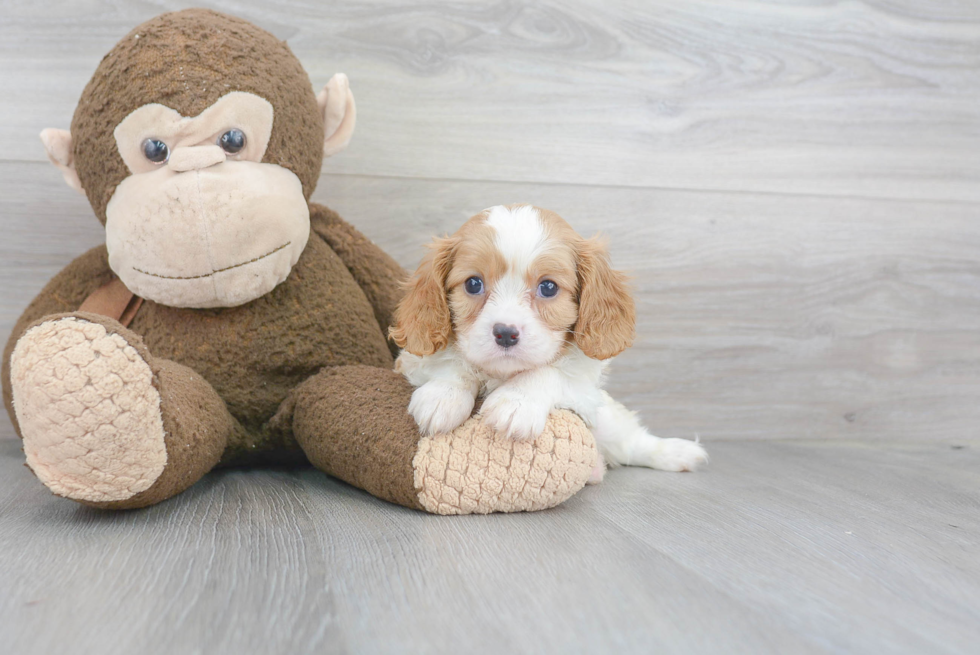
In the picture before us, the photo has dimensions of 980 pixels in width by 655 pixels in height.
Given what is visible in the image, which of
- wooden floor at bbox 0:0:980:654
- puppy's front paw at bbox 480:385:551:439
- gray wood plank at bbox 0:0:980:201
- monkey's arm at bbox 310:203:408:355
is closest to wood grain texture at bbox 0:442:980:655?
wooden floor at bbox 0:0:980:654

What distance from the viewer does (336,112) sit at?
1204mm

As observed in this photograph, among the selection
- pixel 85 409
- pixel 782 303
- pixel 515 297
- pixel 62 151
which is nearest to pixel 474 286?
pixel 515 297

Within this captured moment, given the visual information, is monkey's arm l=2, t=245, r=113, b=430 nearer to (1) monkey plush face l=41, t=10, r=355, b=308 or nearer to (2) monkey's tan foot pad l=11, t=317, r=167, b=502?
(1) monkey plush face l=41, t=10, r=355, b=308

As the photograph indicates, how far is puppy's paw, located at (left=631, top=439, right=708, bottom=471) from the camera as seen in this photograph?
4.18 ft

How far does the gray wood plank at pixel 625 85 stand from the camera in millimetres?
1350

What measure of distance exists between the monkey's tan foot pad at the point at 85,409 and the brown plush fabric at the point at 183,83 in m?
0.34

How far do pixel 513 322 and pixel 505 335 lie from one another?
0.06 feet

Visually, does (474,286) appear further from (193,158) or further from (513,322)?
(193,158)

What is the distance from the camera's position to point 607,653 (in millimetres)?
584

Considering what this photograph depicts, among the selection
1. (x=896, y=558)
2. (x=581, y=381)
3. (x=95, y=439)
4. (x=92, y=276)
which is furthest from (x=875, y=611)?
(x=92, y=276)

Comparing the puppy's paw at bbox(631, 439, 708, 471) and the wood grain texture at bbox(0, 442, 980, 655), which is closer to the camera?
the wood grain texture at bbox(0, 442, 980, 655)

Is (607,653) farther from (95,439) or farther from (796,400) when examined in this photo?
(796,400)

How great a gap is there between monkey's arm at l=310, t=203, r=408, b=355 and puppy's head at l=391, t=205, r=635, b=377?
0.84ft

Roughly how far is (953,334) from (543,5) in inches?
45.9
